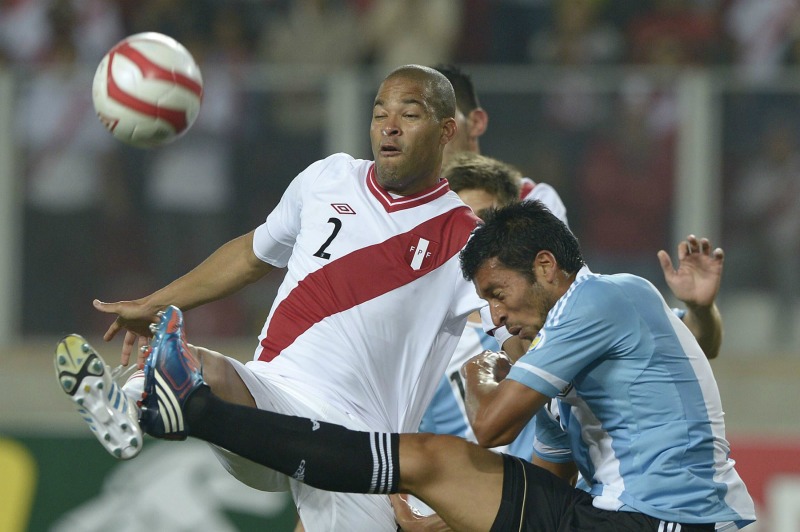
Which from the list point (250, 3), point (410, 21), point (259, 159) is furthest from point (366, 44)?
point (259, 159)

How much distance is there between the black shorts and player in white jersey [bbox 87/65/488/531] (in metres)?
0.57

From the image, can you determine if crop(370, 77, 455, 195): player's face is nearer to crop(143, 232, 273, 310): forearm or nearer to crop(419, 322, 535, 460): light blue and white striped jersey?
crop(143, 232, 273, 310): forearm

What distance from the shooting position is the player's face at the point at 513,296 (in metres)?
4.65

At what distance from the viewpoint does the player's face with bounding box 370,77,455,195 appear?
202 inches

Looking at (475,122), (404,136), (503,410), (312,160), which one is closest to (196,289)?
(404,136)

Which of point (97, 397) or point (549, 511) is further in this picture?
point (549, 511)

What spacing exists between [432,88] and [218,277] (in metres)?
1.11

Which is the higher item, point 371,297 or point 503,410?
point 371,297

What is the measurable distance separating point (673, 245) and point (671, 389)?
13.9ft

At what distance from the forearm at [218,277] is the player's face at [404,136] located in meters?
0.64

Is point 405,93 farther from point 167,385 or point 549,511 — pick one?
point 549,511

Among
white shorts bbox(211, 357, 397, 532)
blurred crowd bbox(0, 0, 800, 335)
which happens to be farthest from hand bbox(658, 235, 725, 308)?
blurred crowd bbox(0, 0, 800, 335)

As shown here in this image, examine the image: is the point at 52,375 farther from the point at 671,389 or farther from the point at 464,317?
the point at 671,389

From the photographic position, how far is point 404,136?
5.13 metres
